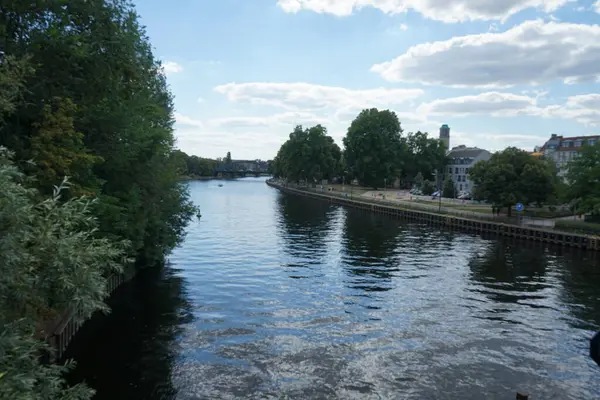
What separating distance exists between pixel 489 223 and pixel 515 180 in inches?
288

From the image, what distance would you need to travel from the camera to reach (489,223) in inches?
2785

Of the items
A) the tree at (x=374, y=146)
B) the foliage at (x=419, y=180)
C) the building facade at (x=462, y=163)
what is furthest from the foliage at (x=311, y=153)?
the building facade at (x=462, y=163)

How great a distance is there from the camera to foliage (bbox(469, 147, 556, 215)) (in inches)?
2689

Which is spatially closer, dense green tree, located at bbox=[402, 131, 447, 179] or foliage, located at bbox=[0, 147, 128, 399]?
foliage, located at bbox=[0, 147, 128, 399]

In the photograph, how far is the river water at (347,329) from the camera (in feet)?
65.8

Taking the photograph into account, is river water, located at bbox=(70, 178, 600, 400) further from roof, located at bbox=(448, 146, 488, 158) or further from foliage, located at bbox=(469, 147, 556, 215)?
roof, located at bbox=(448, 146, 488, 158)

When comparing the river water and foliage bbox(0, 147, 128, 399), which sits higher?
foliage bbox(0, 147, 128, 399)

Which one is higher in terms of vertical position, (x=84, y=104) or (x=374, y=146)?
(x=374, y=146)

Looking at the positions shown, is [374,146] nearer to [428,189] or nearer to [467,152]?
[428,189]

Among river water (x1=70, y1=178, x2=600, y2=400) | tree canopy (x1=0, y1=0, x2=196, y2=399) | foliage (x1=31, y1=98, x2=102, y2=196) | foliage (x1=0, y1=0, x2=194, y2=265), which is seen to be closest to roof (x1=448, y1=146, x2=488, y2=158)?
river water (x1=70, y1=178, x2=600, y2=400)

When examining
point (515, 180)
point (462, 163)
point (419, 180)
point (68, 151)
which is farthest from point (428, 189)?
point (68, 151)

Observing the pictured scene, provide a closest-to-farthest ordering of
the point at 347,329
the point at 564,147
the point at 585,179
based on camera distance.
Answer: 1. the point at 347,329
2. the point at 585,179
3. the point at 564,147

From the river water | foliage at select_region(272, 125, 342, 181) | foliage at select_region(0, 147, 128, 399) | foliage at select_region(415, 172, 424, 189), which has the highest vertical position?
foliage at select_region(272, 125, 342, 181)

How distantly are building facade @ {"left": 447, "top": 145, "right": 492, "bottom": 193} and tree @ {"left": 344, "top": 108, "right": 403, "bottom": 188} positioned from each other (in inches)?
700
